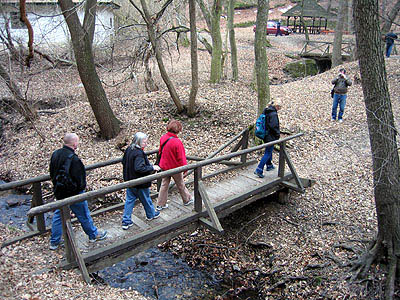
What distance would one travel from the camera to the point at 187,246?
832 cm

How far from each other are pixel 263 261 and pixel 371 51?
4.50 meters

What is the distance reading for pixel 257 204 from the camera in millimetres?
9141

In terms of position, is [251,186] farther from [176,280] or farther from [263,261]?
[176,280]

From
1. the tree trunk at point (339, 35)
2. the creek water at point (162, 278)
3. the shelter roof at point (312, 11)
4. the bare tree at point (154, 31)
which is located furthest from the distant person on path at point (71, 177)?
the shelter roof at point (312, 11)

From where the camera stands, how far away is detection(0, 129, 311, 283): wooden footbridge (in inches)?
207

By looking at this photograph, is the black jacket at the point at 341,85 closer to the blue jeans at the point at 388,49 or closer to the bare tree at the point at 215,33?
the bare tree at the point at 215,33

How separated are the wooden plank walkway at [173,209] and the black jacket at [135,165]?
859mm

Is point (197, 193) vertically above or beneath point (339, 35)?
beneath

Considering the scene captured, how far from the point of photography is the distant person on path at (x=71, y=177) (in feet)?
17.3

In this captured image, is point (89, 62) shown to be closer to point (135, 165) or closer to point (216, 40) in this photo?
point (216, 40)

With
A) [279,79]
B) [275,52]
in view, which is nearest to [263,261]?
[279,79]

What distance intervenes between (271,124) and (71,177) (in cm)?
441

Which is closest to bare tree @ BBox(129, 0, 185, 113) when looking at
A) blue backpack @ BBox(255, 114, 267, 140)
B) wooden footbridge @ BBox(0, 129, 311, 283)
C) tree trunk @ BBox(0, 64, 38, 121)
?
tree trunk @ BBox(0, 64, 38, 121)

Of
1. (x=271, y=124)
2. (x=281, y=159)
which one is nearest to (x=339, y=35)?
(x=281, y=159)
